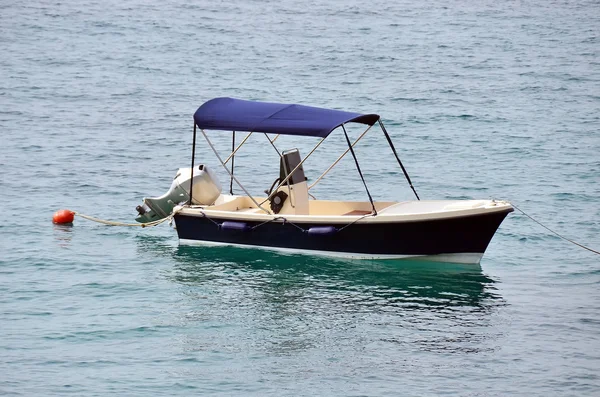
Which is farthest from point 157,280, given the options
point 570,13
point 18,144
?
point 570,13

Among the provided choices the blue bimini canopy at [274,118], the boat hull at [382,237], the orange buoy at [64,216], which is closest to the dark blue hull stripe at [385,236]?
the boat hull at [382,237]

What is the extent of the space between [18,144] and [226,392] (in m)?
17.9

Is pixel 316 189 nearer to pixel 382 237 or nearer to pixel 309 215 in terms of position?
pixel 309 215

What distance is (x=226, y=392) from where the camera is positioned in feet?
42.8

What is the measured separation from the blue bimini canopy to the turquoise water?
219 cm

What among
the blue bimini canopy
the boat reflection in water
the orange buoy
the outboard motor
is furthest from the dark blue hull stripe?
the orange buoy

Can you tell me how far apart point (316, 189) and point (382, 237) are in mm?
7227

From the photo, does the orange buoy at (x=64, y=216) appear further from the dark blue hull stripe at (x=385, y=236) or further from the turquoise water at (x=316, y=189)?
the dark blue hull stripe at (x=385, y=236)

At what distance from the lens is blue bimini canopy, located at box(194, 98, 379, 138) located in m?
18.4

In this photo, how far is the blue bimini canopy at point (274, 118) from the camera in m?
18.4

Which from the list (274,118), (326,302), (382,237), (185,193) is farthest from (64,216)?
(326,302)

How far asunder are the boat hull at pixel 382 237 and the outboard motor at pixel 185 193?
A: 37.1 inches

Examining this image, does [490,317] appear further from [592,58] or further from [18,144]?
[592,58]

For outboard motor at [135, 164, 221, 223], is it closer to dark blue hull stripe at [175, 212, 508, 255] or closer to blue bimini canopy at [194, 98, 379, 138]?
dark blue hull stripe at [175, 212, 508, 255]
